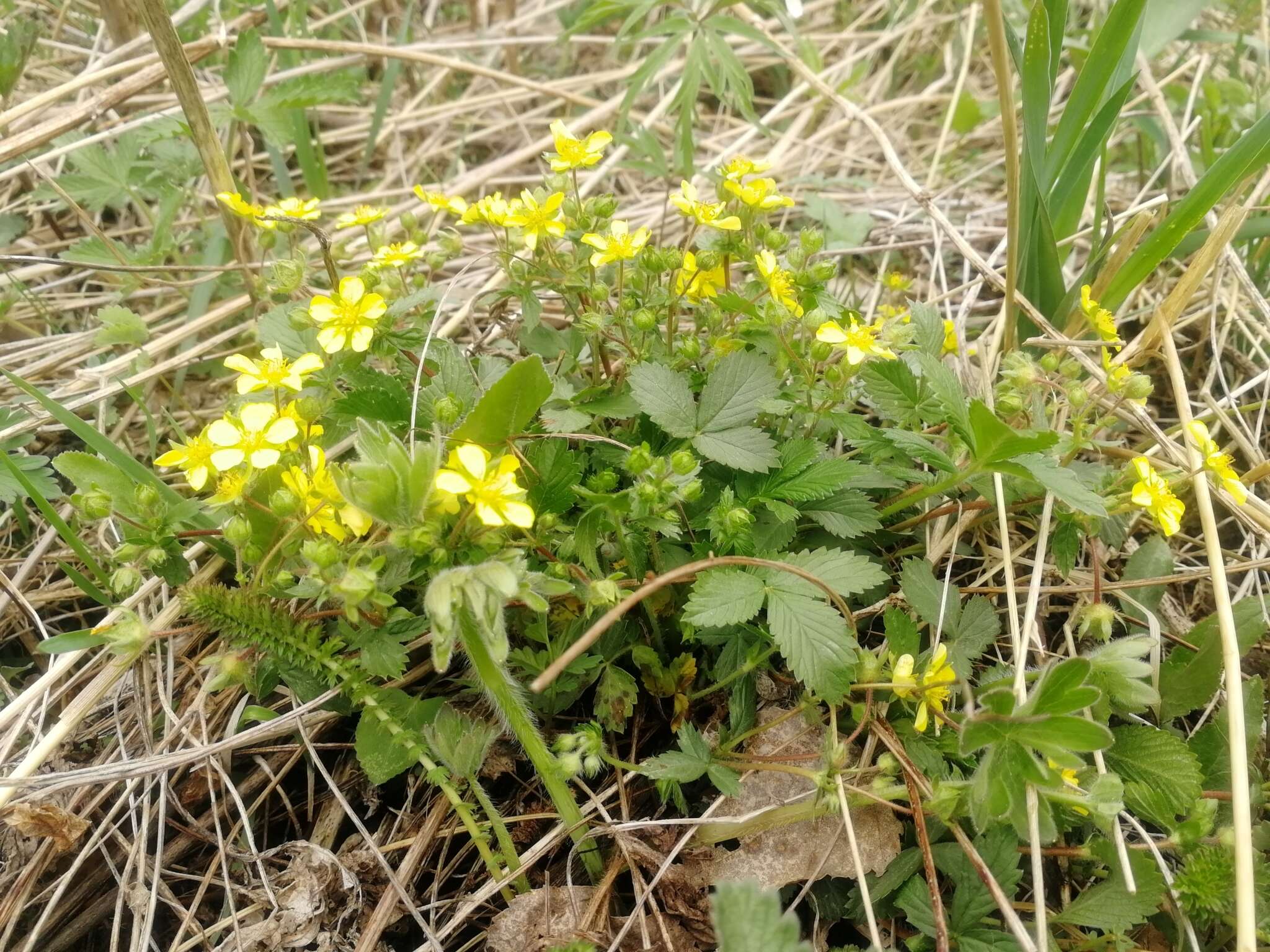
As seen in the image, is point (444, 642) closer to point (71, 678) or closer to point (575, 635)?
point (575, 635)

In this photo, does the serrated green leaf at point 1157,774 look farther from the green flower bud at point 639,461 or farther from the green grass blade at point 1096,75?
the green grass blade at point 1096,75

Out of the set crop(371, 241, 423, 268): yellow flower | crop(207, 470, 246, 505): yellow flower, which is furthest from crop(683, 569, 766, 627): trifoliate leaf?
crop(371, 241, 423, 268): yellow flower

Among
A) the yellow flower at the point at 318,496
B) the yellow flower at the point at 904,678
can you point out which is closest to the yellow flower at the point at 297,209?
the yellow flower at the point at 318,496

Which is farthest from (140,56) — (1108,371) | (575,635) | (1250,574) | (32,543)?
(1250,574)

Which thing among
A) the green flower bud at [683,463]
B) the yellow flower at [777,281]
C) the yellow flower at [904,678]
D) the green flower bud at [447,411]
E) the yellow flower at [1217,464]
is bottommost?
the yellow flower at [904,678]

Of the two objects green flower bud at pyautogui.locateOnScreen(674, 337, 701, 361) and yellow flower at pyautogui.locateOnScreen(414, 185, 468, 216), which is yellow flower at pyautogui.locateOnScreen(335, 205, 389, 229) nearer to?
yellow flower at pyautogui.locateOnScreen(414, 185, 468, 216)

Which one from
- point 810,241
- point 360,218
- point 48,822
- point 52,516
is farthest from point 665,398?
point 48,822
